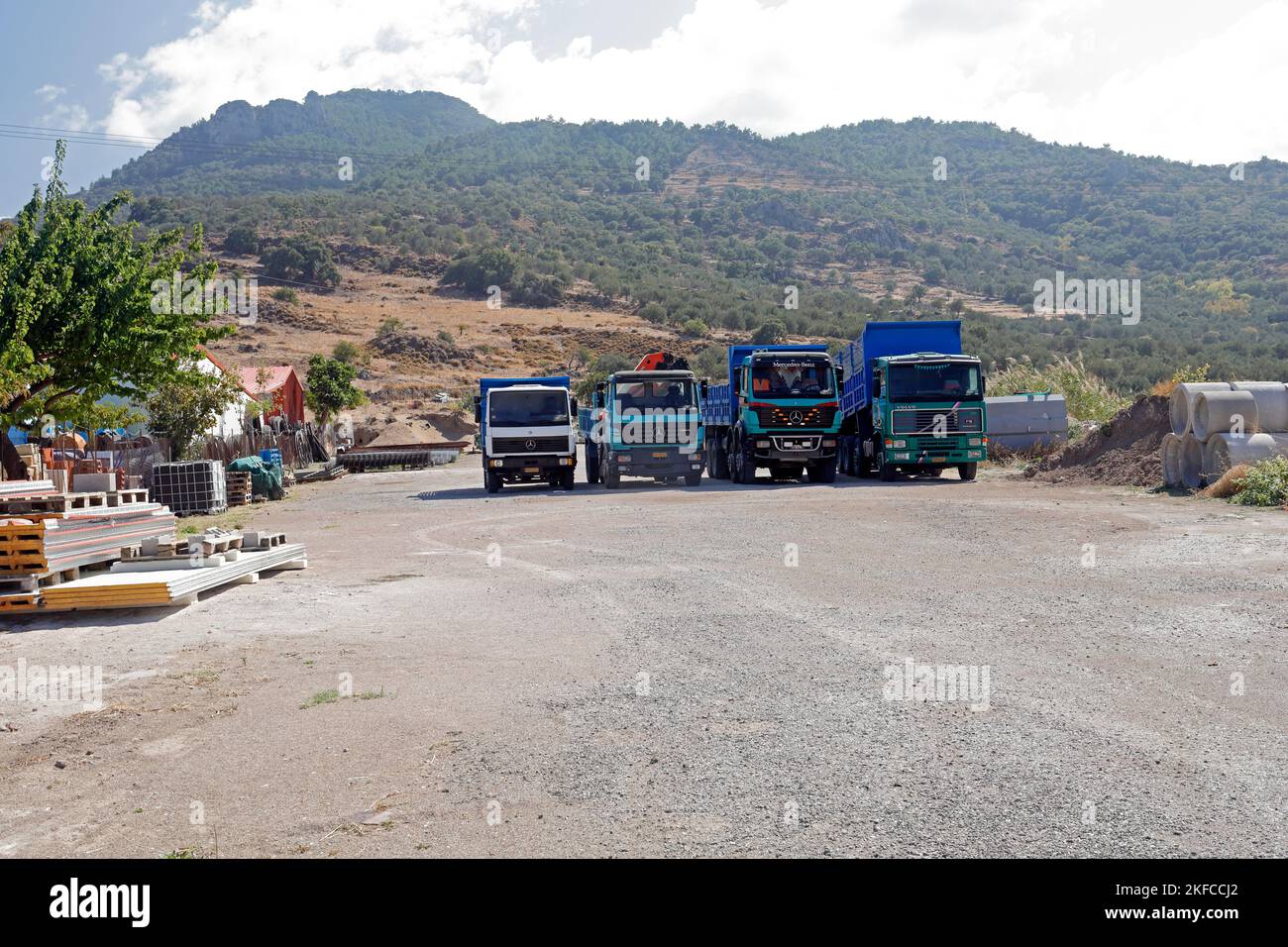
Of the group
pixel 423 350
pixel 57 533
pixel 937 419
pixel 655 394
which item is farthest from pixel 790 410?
pixel 423 350

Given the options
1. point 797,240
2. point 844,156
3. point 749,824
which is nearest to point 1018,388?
point 749,824

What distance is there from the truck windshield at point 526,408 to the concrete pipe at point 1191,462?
14021mm

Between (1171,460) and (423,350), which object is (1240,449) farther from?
(423,350)

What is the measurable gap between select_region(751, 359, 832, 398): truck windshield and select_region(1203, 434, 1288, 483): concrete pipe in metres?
9.29

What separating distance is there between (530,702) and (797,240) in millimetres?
132284

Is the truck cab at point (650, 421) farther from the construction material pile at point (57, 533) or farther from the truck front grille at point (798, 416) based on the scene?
the construction material pile at point (57, 533)

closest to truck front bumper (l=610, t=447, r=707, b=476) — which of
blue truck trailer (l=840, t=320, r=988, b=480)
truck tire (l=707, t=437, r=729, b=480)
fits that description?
truck tire (l=707, t=437, r=729, b=480)

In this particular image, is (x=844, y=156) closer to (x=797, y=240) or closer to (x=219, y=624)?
(x=797, y=240)

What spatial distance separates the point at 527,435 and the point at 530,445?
0.26 meters

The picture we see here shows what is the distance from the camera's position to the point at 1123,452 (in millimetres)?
27469

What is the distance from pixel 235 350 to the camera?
3115 inches
